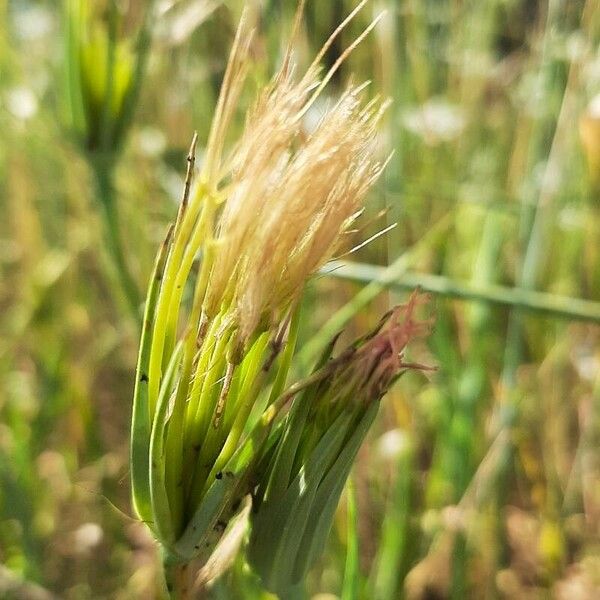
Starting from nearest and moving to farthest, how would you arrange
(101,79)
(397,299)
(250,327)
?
1. (250,327)
2. (101,79)
3. (397,299)

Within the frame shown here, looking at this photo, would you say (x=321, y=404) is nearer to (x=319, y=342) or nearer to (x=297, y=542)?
(x=297, y=542)

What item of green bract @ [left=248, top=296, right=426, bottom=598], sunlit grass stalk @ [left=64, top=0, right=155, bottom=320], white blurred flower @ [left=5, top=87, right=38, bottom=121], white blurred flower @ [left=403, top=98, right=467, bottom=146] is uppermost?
sunlit grass stalk @ [left=64, top=0, right=155, bottom=320]

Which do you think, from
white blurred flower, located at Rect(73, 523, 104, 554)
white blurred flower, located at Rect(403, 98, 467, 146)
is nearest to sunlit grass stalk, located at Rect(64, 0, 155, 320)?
white blurred flower, located at Rect(73, 523, 104, 554)

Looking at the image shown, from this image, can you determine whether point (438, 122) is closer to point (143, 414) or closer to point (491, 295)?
point (491, 295)

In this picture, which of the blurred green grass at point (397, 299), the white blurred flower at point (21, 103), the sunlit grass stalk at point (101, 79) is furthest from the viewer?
the white blurred flower at point (21, 103)

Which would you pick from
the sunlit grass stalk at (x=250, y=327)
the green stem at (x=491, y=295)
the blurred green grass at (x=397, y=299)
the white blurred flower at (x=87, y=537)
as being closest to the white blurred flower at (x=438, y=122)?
the blurred green grass at (x=397, y=299)

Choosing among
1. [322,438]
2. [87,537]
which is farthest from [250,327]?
[87,537]

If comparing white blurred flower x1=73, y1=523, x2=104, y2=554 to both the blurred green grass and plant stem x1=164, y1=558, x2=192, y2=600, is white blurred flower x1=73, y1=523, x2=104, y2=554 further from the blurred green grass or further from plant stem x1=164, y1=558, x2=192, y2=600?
plant stem x1=164, y1=558, x2=192, y2=600

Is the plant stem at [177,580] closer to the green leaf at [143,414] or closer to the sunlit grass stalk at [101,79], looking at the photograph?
the green leaf at [143,414]

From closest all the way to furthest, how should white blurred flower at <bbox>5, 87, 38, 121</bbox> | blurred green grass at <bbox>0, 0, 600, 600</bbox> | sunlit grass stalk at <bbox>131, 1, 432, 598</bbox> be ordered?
sunlit grass stalk at <bbox>131, 1, 432, 598</bbox> < blurred green grass at <bbox>0, 0, 600, 600</bbox> < white blurred flower at <bbox>5, 87, 38, 121</bbox>
